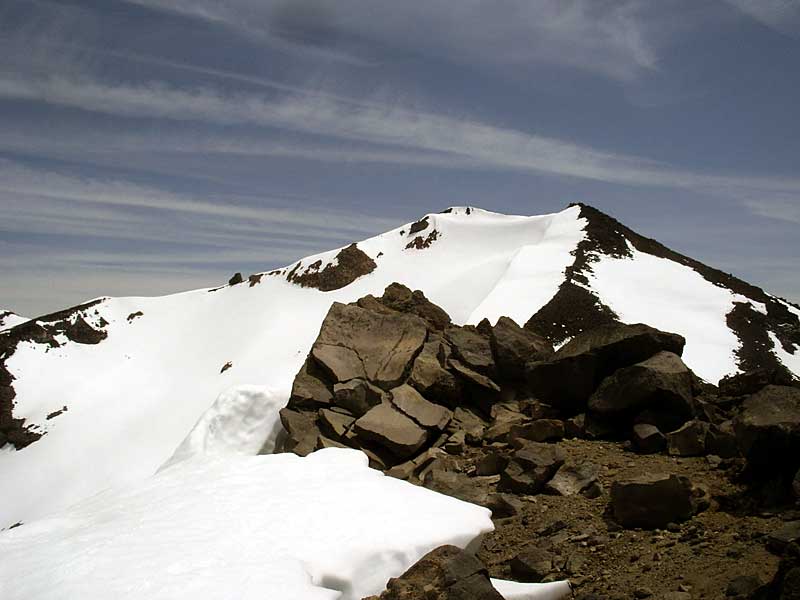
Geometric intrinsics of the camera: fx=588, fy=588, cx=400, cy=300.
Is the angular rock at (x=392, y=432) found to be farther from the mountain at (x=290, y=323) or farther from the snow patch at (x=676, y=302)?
the snow patch at (x=676, y=302)

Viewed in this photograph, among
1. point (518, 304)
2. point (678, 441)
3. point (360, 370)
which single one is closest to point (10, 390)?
point (518, 304)

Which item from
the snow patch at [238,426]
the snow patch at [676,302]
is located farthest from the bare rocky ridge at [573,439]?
the snow patch at [676,302]

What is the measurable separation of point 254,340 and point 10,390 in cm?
1967

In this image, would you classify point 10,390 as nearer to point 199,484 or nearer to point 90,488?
point 90,488

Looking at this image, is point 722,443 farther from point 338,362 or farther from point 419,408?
point 338,362

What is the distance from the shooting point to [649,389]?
10727 mm

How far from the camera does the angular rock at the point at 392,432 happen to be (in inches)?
461

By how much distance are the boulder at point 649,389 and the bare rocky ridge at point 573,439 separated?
0.03 metres

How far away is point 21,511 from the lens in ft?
119

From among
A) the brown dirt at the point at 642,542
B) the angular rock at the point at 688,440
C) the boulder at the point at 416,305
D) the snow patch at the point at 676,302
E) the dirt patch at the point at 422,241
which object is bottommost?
the brown dirt at the point at 642,542

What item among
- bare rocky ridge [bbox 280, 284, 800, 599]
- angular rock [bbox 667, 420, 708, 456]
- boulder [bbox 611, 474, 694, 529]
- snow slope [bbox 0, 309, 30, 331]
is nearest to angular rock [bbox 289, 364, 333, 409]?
bare rocky ridge [bbox 280, 284, 800, 599]

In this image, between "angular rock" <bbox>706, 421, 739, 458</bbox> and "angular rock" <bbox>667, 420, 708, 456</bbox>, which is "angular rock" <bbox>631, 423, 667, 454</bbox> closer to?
"angular rock" <bbox>667, 420, 708, 456</bbox>

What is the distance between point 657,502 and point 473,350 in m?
7.20

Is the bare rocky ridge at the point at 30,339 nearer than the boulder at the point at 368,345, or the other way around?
the boulder at the point at 368,345
